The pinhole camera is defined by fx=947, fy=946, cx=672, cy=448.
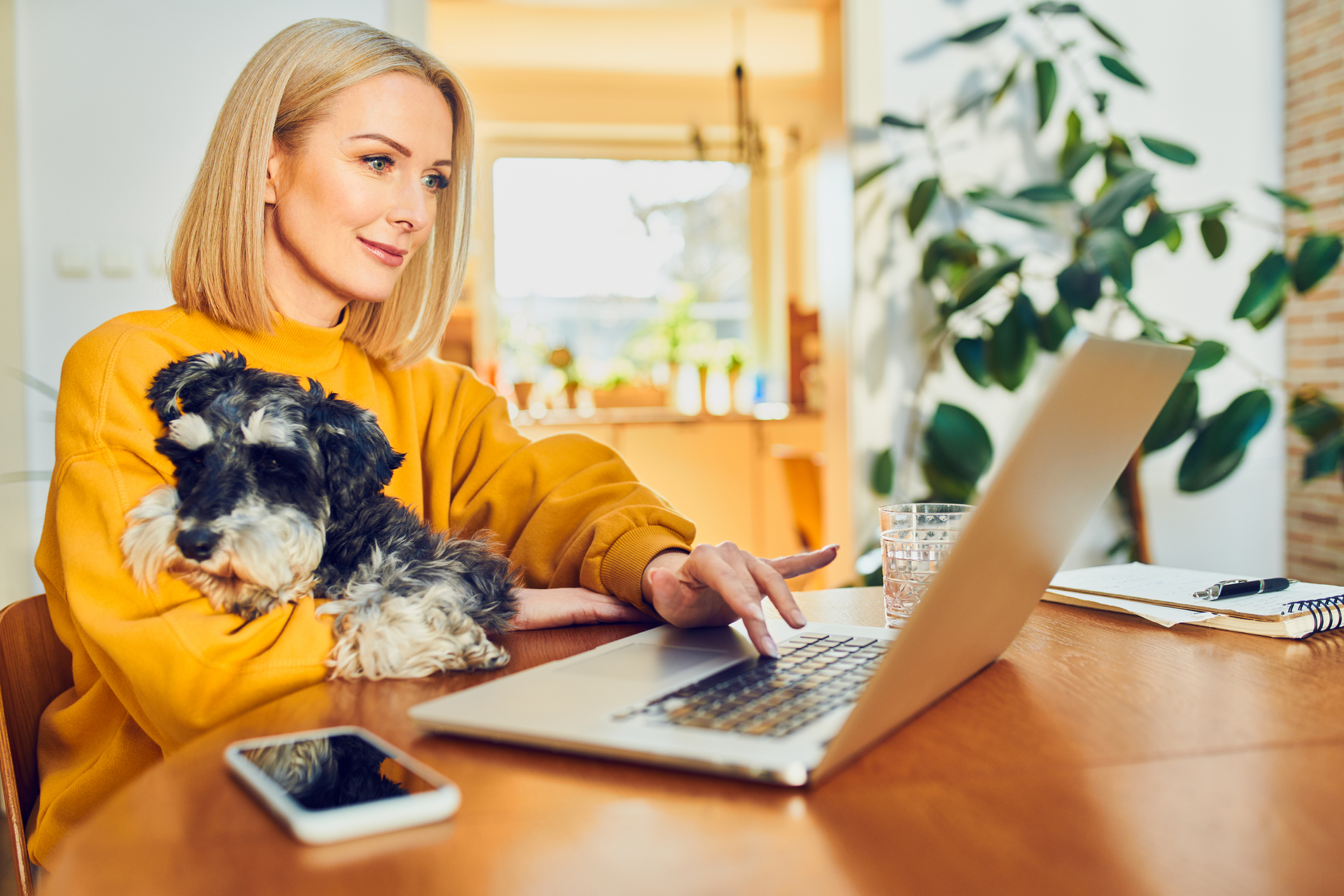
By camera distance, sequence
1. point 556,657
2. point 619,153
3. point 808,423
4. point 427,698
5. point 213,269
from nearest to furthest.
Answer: point 427,698 → point 556,657 → point 213,269 → point 808,423 → point 619,153

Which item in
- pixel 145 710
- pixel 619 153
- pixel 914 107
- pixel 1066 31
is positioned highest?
pixel 619 153

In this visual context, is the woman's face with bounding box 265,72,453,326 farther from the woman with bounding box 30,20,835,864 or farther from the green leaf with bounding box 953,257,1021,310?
the green leaf with bounding box 953,257,1021,310

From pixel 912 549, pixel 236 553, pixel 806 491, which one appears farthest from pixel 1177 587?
pixel 806 491

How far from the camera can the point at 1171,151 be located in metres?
2.78

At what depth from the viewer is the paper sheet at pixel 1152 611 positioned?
3.13ft

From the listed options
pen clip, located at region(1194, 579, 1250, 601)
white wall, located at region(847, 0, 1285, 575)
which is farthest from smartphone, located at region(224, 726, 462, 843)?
white wall, located at region(847, 0, 1285, 575)

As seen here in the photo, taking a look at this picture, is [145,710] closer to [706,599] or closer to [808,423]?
[706,599]

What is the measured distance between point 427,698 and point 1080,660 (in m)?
0.56

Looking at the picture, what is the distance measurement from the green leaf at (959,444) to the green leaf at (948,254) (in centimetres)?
42

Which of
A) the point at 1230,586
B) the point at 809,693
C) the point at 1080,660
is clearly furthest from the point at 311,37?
the point at 1230,586

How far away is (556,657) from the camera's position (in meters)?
0.87

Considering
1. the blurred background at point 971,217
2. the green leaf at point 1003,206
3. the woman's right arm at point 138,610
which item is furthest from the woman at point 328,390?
the green leaf at point 1003,206

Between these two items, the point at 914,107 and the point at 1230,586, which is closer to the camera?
the point at 1230,586

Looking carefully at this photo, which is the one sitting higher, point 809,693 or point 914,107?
point 914,107
